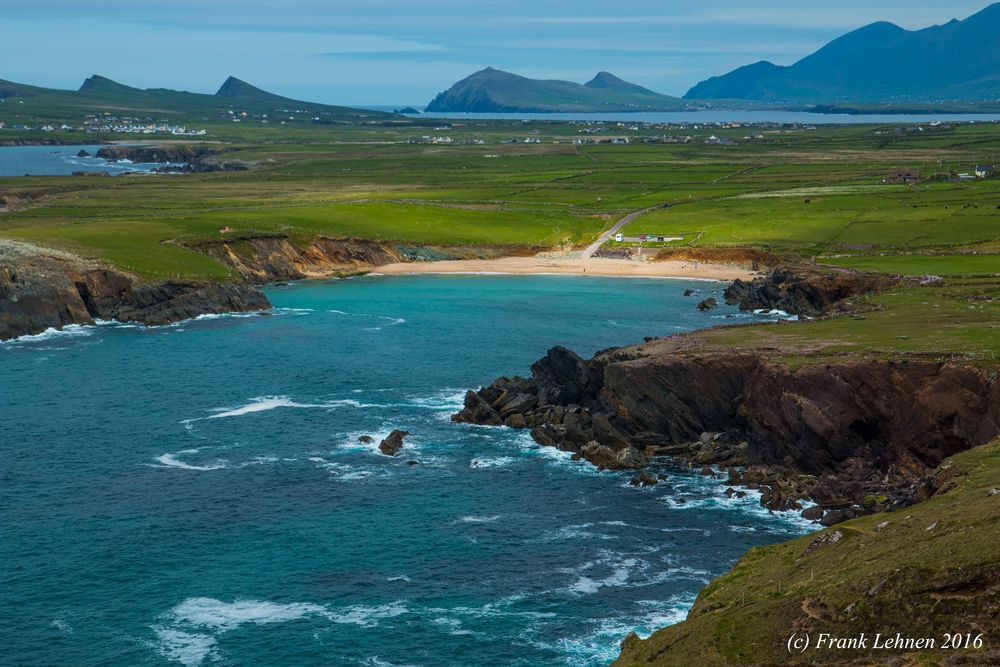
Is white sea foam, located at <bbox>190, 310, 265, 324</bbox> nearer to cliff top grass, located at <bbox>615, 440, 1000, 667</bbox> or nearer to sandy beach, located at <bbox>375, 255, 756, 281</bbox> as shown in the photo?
sandy beach, located at <bbox>375, 255, 756, 281</bbox>

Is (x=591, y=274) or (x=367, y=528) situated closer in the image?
(x=367, y=528)

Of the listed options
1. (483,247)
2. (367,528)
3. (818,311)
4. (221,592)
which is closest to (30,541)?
(221,592)

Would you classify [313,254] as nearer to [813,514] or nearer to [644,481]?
[644,481]

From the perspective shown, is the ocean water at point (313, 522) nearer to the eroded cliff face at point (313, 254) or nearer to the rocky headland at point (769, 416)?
the rocky headland at point (769, 416)

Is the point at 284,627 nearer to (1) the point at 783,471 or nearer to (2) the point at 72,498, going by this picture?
(2) the point at 72,498

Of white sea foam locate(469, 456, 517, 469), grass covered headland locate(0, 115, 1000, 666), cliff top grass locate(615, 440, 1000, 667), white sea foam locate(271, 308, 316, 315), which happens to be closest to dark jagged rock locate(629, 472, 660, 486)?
white sea foam locate(469, 456, 517, 469)

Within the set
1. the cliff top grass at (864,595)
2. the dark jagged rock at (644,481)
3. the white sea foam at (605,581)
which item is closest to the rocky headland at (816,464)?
the cliff top grass at (864,595)

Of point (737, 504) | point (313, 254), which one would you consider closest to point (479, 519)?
point (737, 504)
